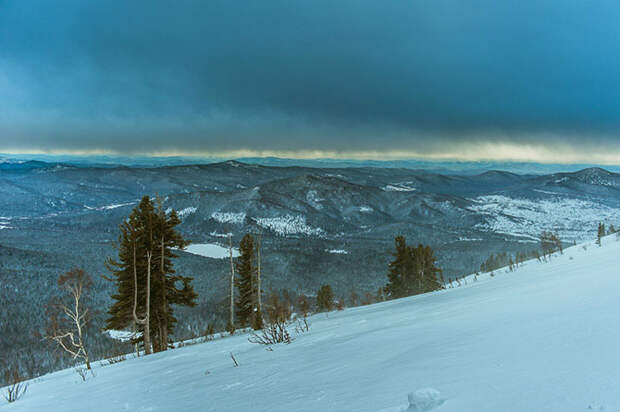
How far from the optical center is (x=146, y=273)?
1922 cm

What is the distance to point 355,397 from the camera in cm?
249

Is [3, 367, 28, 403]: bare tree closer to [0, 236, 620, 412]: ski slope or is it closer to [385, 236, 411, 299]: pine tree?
[0, 236, 620, 412]: ski slope

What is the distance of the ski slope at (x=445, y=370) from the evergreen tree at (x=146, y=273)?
1398cm

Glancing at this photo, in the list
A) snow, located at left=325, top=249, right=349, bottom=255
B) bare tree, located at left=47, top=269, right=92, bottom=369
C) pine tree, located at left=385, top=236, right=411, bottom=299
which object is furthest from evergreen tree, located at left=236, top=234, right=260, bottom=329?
snow, located at left=325, top=249, right=349, bottom=255

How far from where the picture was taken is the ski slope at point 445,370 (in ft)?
6.14

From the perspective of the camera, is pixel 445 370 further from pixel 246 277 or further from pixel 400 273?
pixel 400 273

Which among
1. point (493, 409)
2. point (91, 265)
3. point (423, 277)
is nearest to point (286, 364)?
point (493, 409)

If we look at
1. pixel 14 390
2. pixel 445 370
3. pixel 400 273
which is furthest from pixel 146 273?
pixel 400 273

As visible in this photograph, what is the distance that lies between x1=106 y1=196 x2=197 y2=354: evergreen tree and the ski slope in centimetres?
1398

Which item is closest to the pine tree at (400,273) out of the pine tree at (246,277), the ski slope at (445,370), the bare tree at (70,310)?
the pine tree at (246,277)

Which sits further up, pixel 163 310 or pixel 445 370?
pixel 445 370

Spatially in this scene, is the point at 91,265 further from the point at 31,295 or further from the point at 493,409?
the point at 493,409

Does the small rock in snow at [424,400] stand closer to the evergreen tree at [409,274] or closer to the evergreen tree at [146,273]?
the evergreen tree at [146,273]

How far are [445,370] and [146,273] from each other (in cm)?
1967
